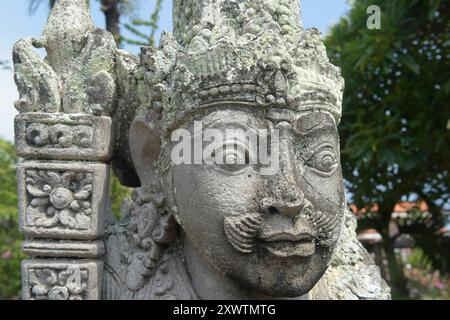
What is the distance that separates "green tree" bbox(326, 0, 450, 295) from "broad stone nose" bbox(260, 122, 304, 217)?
1.94 metres

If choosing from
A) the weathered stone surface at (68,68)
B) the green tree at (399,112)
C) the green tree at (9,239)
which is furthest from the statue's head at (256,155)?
the green tree at (9,239)

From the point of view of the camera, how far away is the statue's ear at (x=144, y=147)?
2178mm

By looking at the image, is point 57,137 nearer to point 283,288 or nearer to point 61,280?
point 61,280

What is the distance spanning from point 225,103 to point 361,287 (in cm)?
95

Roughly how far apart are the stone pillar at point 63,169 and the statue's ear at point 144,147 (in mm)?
101

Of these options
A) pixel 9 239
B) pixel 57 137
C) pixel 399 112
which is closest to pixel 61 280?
pixel 57 137

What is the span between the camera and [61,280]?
2158mm

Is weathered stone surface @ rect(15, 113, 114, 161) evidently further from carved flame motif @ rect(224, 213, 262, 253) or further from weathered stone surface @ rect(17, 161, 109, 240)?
carved flame motif @ rect(224, 213, 262, 253)

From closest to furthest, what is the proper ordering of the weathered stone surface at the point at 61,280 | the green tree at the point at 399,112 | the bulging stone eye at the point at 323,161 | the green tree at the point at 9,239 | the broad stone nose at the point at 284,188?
the broad stone nose at the point at 284,188
the bulging stone eye at the point at 323,161
the weathered stone surface at the point at 61,280
the green tree at the point at 399,112
the green tree at the point at 9,239

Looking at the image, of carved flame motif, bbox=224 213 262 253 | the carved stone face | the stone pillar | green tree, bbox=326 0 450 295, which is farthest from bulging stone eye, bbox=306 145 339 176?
green tree, bbox=326 0 450 295

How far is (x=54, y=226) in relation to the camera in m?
2.17

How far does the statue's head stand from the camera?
1.89 m

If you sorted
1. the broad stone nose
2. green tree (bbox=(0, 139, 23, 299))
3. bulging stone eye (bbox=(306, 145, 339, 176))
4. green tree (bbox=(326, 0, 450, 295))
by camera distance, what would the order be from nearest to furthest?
the broad stone nose < bulging stone eye (bbox=(306, 145, 339, 176)) < green tree (bbox=(326, 0, 450, 295)) < green tree (bbox=(0, 139, 23, 299))

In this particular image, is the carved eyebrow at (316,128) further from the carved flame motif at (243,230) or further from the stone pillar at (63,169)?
the stone pillar at (63,169)
